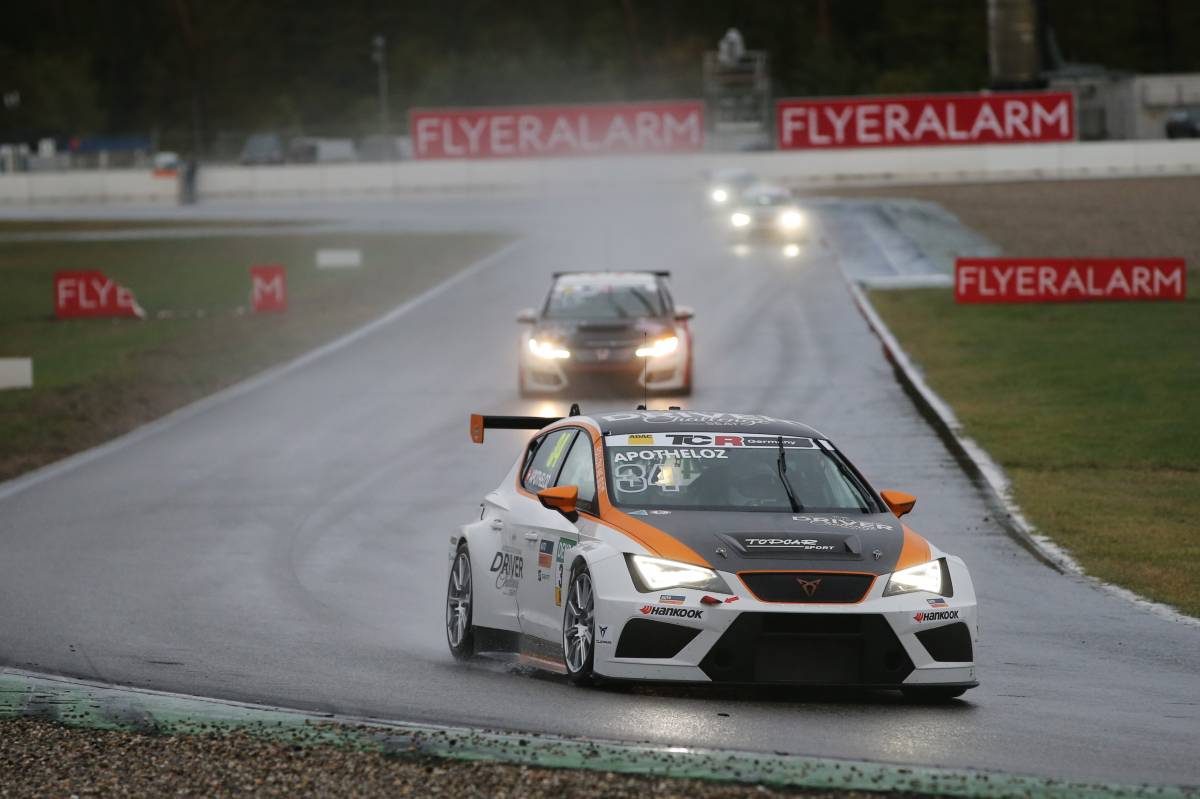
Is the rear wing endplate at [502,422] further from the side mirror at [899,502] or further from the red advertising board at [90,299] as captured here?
the red advertising board at [90,299]

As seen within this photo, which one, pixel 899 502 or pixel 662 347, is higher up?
pixel 899 502

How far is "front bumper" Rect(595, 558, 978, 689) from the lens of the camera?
8.98 m

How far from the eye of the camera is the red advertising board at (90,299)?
3906cm

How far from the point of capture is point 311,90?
481ft

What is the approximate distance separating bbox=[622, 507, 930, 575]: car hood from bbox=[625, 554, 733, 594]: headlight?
8 cm

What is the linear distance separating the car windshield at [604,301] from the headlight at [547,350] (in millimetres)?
425

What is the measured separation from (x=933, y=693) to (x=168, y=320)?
30.1 meters

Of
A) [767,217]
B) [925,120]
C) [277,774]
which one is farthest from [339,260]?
[277,774]

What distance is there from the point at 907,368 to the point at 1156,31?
11003 cm

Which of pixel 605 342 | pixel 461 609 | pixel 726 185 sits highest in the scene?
pixel 726 185

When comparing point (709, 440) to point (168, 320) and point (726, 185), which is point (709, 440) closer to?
point (168, 320)

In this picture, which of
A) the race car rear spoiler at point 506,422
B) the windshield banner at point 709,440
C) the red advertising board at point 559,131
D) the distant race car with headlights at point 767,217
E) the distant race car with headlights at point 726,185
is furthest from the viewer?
the red advertising board at point 559,131

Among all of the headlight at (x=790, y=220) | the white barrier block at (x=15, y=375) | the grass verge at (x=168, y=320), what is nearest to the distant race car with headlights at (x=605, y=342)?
the grass verge at (x=168, y=320)

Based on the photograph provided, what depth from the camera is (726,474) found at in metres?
10.3
